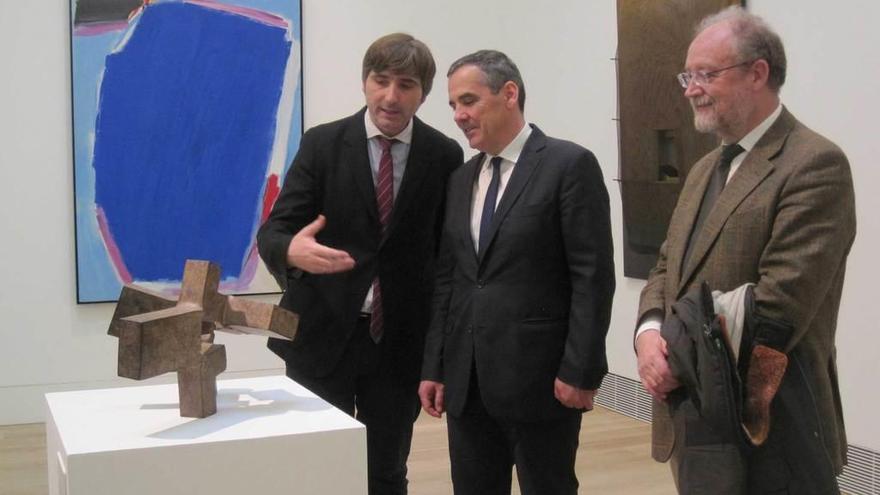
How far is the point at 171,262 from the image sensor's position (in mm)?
5527

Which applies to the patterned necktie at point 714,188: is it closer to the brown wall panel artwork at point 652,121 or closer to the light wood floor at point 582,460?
the light wood floor at point 582,460

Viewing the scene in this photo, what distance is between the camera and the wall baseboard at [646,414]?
392 cm

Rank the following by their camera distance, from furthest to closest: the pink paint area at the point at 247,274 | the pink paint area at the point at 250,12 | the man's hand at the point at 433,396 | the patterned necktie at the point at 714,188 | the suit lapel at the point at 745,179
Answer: the pink paint area at the point at 247,274, the pink paint area at the point at 250,12, the man's hand at the point at 433,396, the patterned necktie at the point at 714,188, the suit lapel at the point at 745,179

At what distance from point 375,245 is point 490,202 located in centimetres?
39

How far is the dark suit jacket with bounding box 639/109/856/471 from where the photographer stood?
6.54 feet

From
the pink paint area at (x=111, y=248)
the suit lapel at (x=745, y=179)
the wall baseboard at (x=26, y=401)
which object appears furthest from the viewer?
the pink paint area at (x=111, y=248)

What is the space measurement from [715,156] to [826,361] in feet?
1.71

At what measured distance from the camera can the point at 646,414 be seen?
5371 mm

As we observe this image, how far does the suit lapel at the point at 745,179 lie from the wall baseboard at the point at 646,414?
221 centimetres

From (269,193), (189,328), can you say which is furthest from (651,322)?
(269,193)

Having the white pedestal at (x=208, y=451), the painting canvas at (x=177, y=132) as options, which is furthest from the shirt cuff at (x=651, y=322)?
the painting canvas at (x=177, y=132)

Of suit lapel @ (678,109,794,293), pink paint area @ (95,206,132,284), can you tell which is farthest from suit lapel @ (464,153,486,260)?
pink paint area @ (95,206,132,284)

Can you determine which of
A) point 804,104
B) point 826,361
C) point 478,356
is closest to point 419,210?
point 478,356

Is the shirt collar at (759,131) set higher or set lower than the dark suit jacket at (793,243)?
higher
